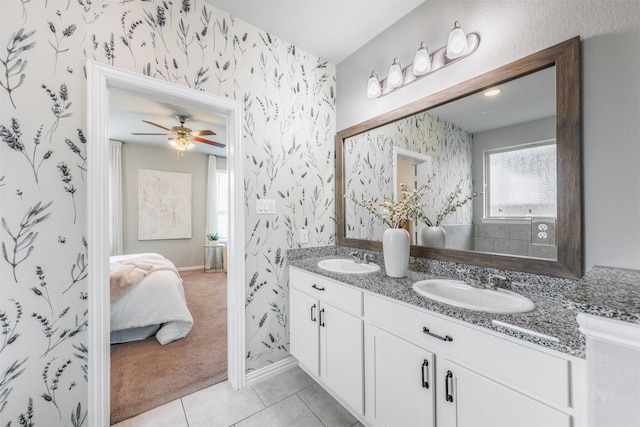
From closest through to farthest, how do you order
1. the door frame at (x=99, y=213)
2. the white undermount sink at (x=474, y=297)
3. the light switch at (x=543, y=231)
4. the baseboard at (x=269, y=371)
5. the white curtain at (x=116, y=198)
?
the white undermount sink at (x=474, y=297)
the light switch at (x=543, y=231)
the door frame at (x=99, y=213)
the baseboard at (x=269, y=371)
the white curtain at (x=116, y=198)

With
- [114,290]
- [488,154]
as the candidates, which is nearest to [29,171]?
[114,290]

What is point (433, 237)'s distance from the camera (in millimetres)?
1646

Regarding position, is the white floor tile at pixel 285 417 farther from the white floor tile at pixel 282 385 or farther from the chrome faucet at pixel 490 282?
the chrome faucet at pixel 490 282

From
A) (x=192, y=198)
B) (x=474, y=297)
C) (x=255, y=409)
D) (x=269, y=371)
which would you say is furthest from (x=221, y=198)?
(x=474, y=297)

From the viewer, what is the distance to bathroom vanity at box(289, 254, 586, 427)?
0.78 metres

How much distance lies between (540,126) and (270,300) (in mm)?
1925

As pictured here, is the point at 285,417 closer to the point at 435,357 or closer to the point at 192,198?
the point at 435,357

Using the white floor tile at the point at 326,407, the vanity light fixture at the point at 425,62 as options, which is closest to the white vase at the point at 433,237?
the vanity light fixture at the point at 425,62

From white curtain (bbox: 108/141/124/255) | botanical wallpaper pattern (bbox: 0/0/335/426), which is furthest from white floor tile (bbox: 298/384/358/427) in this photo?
white curtain (bbox: 108/141/124/255)

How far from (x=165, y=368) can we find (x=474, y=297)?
7.34 feet

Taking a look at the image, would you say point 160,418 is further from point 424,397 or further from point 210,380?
point 424,397

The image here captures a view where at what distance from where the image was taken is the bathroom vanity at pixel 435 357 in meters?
0.78

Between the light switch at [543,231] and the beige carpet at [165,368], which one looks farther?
the beige carpet at [165,368]

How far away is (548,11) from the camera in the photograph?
1.18 meters
